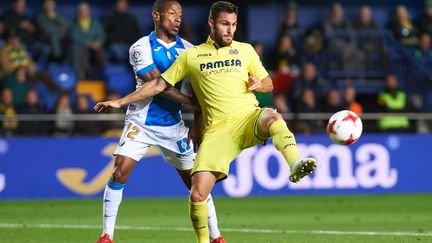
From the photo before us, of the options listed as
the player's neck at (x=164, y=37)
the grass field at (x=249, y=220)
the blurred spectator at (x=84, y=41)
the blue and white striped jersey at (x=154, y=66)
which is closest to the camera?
the blue and white striped jersey at (x=154, y=66)

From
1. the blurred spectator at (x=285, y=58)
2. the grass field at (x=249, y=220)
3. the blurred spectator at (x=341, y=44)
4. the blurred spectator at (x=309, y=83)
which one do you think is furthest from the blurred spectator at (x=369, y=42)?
the grass field at (x=249, y=220)

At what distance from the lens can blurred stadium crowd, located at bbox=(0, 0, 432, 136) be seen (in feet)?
63.8

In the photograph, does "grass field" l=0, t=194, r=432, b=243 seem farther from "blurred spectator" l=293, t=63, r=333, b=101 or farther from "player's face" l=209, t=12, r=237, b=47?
"blurred spectator" l=293, t=63, r=333, b=101

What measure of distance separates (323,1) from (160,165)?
8.47m

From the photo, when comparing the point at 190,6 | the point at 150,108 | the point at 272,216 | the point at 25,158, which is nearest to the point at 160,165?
the point at 25,158

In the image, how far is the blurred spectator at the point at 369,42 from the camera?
22.8 metres

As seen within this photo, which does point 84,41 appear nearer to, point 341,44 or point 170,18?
point 341,44

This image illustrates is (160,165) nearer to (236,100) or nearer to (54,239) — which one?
(54,239)

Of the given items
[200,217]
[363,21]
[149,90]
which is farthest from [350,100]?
[200,217]

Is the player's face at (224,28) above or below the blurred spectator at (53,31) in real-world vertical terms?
above

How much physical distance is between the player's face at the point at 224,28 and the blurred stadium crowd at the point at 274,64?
937cm

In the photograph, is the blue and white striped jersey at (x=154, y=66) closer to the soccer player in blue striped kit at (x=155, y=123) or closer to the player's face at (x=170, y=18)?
the soccer player in blue striped kit at (x=155, y=123)

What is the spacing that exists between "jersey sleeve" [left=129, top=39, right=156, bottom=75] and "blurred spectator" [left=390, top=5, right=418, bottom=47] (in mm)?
14219

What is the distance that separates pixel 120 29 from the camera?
70.2 ft
